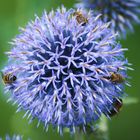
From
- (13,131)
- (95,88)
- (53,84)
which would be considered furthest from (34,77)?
(13,131)

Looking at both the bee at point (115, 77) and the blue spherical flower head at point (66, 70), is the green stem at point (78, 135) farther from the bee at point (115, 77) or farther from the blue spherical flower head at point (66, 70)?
the bee at point (115, 77)

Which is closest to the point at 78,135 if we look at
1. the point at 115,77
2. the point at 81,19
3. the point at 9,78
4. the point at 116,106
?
the point at 116,106

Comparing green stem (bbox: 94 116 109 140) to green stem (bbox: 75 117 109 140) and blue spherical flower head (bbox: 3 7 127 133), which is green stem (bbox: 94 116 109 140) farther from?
blue spherical flower head (bbox: 3 7 127 133)

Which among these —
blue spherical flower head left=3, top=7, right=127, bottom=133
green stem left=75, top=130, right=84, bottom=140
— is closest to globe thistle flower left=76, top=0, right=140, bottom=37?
blue spherical flower head left=3, top=7, right=127, bottom=133

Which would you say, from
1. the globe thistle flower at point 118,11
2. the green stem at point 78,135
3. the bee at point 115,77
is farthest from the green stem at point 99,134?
the globe thistle flower at point 118,11

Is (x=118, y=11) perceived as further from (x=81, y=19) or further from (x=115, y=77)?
(x=115, y=77)

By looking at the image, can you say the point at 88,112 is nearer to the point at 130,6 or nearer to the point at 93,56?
the point at 93,56
